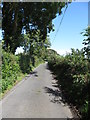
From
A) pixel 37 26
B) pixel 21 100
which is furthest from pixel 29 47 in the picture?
pixel 21 100

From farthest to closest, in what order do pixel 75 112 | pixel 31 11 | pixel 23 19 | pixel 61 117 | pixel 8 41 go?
pixel 23 19
pixel 31 11
pixel 8 41
pixel 75 112
pixel 61 117

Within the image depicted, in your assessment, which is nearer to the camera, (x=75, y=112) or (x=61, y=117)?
(x=61, y=117)

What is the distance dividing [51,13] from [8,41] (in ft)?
23.0

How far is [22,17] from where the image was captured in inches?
896

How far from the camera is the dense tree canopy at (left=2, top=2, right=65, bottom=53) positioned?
67.1 feet

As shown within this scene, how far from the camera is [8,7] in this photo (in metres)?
21.4

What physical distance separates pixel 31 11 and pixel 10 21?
10.6ft

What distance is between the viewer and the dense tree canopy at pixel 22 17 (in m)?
20.5

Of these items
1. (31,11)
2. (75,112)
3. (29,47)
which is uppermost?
(31,11)

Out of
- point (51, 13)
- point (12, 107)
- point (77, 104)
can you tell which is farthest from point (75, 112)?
point (51, 13)

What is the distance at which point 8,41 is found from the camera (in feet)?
66.7

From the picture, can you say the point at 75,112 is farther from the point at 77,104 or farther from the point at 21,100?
the point at 21,100

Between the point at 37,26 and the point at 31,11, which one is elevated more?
the point at 31,11

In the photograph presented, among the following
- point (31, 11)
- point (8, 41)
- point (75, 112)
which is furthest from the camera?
point (31, 11)
